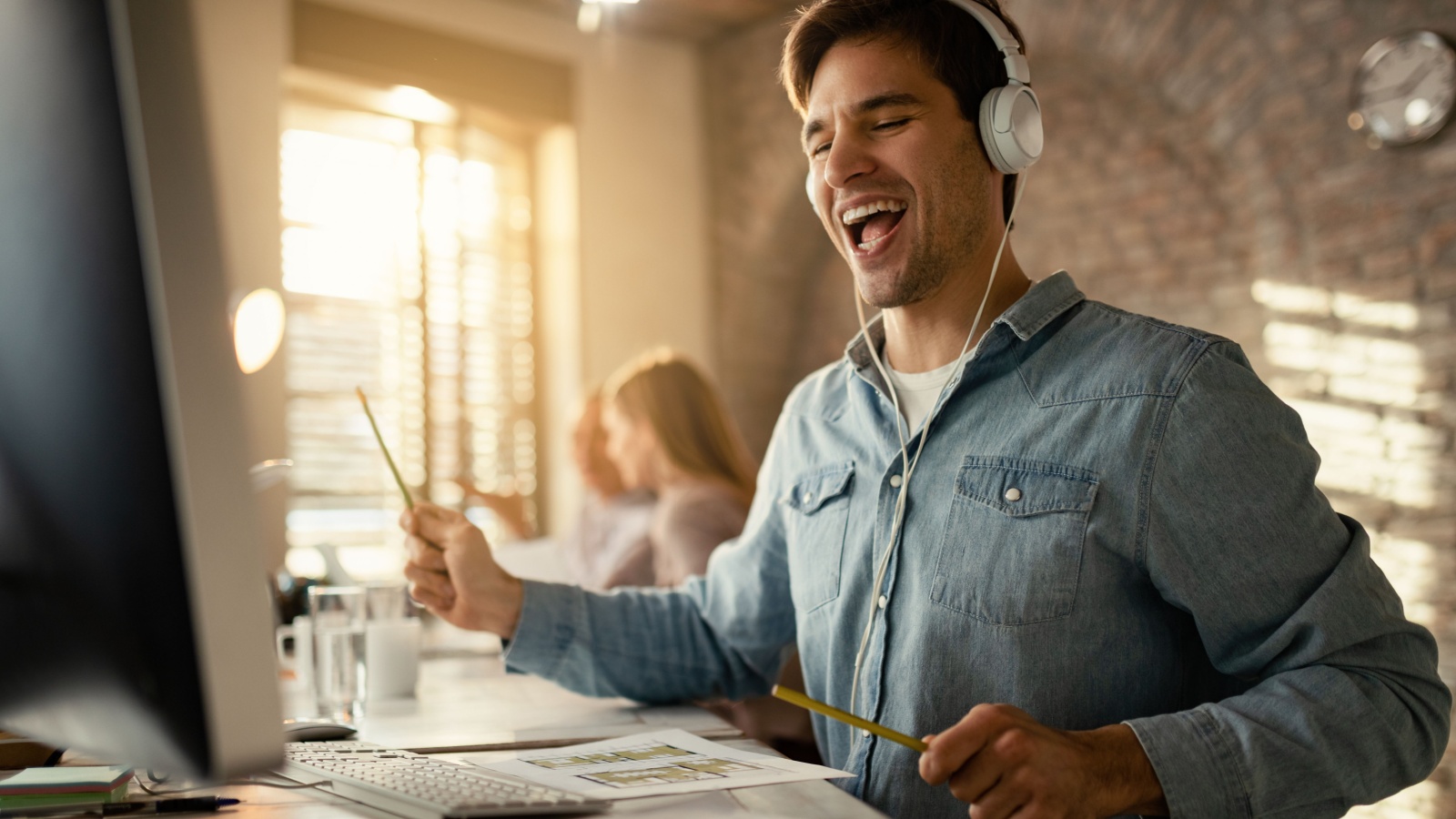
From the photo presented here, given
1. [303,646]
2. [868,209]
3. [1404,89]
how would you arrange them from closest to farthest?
[868,209], [303,646], [1404,89]

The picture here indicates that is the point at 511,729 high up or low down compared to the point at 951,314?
down

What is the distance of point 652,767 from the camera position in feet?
3.02

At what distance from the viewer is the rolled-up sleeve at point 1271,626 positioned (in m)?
0.90

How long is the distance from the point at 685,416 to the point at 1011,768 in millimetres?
2465

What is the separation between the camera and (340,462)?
4395 mm

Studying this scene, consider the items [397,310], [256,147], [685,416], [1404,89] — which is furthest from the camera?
[397,310]

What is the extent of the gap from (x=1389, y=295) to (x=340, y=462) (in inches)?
149

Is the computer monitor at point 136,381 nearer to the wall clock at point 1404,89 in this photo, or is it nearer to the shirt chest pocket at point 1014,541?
the shirt chest pocket at point 1014,541

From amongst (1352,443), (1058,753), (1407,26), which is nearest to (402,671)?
(1058,753)

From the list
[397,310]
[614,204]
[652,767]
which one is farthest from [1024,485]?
[614,204]

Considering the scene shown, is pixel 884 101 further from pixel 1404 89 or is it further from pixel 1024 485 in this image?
pixel 1404 89

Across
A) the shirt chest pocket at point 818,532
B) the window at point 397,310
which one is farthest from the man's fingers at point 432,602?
the window at point 397,310

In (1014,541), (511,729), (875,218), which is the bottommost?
(511,729)

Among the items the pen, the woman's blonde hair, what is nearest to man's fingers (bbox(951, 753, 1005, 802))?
the pen
